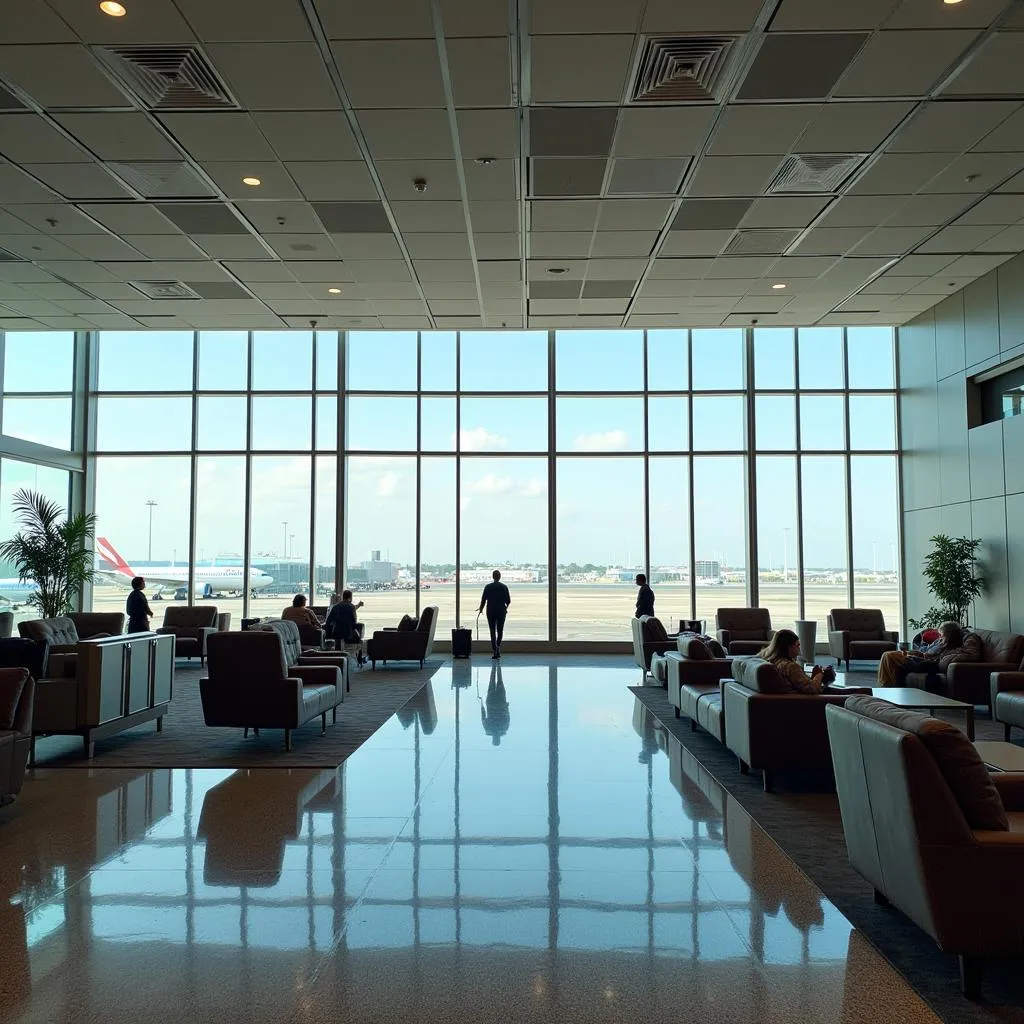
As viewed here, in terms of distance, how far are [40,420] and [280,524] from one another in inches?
170

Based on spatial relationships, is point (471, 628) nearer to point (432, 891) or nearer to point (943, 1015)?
point (432, 891)

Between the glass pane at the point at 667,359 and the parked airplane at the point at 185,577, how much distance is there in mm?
7684

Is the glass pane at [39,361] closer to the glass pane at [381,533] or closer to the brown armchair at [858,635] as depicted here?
the glass pane at [381,533]

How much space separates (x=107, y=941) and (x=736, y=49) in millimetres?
6420

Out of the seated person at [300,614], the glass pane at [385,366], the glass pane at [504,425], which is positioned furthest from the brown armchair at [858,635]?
the glass pane at [385,366]

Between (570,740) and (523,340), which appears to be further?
(523,340)

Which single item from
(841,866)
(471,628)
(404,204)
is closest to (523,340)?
(471,628)

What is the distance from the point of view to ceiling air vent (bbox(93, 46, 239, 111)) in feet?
19.9

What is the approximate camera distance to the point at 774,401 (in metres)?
15.4

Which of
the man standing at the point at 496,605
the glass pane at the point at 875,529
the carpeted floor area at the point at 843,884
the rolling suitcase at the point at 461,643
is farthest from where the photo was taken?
the glass pane at the point at 875,529

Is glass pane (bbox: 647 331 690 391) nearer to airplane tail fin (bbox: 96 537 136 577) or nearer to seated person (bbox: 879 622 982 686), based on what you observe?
seated person (bbox: 879 622 982 686)

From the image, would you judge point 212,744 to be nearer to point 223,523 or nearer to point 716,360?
point 223,523

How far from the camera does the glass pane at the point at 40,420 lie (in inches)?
563

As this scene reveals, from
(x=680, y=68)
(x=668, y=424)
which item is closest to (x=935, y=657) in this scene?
(x=680, y=68)
